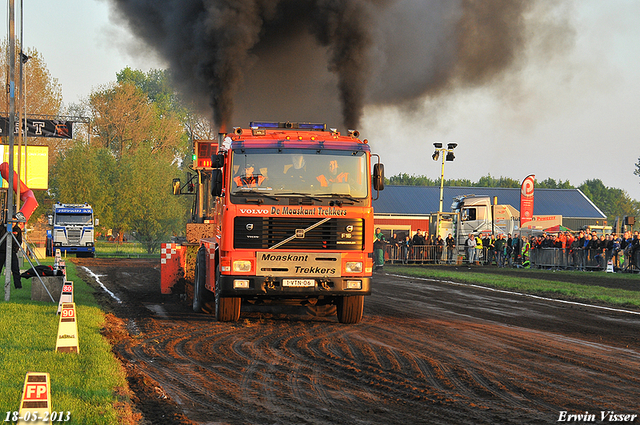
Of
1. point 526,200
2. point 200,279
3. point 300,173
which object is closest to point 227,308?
point 200,279

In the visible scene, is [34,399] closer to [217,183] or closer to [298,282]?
[298,282]

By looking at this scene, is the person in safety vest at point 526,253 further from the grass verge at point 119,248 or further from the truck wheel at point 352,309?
the grass verge at point 119,248

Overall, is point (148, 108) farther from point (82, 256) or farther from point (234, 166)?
point (234, 166)

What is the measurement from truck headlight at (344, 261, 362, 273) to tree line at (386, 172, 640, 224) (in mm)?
111440

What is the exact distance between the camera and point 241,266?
11500 millimetres

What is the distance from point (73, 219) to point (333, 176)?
120 ft

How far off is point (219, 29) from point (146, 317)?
35.5ft

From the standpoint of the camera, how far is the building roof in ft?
229

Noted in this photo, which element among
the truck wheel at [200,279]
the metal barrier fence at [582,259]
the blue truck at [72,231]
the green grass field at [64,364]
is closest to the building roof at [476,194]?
the blue truck at [72,231]

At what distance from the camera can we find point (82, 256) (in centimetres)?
4525

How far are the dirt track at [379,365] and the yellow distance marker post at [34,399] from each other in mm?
1569

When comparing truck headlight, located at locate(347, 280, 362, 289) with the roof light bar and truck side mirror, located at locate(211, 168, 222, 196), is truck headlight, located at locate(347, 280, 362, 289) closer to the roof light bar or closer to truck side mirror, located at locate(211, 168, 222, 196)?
truck side mirror, located at locate(211, 168, 222, 196)

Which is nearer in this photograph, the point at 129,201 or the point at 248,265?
the point at 248,265

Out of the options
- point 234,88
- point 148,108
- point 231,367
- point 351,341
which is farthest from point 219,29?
point 148,108
